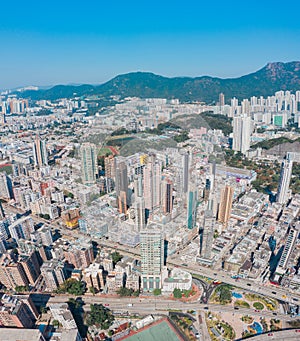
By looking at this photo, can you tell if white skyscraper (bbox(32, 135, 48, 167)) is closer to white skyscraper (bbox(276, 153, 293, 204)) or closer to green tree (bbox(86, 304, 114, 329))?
green tree (bbox(86, 304, 114, 329))

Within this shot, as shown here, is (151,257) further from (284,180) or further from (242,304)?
(284,180)

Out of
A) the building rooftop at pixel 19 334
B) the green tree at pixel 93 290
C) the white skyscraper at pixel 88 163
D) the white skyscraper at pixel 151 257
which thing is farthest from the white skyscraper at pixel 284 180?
the building rooftop at pixel 19 334

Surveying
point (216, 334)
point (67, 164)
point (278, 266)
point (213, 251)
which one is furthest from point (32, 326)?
point (67, 164)

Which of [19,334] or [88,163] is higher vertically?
[88,163]

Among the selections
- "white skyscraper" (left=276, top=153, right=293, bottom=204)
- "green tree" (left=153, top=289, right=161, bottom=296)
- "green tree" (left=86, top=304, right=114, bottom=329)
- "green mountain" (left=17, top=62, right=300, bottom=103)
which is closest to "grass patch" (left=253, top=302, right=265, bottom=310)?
"green tree" (left=153, top=289, right=161, bottom=296)

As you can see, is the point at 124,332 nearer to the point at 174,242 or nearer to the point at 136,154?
the point at 174,242

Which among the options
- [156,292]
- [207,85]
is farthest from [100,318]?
[207,85]
